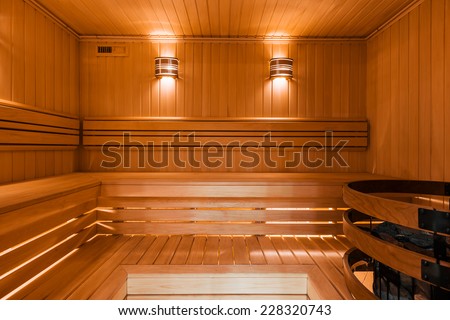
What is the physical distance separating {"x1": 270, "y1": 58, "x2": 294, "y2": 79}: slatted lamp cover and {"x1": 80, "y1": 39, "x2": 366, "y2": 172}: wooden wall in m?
0.15

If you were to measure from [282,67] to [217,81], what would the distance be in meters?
0.79

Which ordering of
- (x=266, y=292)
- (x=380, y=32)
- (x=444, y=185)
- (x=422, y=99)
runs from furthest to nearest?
(x=380, y=32) < (x=422, y=99) < (x=266, y=292) < (x=444, y=185)

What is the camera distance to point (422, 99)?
2.65 metres

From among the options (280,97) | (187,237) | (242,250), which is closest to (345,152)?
(280,97)

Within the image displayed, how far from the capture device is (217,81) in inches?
141

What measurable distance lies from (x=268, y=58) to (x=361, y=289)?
2.81 meters

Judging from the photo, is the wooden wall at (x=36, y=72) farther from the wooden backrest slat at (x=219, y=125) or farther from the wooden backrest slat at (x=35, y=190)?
the wooden backrest slat at (x=219, y=125)

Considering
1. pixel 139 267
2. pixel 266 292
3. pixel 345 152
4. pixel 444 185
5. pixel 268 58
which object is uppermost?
pixel 268 58

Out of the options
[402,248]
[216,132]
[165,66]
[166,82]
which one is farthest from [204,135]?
[402,248]

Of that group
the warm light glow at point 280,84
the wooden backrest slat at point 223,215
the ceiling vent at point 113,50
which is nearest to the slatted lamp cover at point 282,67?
the warm light glow at point 280,84

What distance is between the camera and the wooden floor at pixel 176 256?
1865 millimetres

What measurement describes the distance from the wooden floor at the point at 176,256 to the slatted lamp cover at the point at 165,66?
6.04 ft

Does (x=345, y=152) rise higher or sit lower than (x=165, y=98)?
lower

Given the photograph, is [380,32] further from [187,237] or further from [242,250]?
[187,237]
